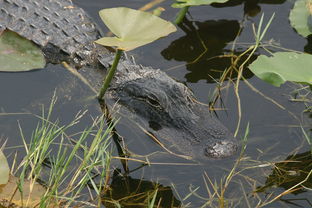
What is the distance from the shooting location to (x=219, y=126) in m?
4.16

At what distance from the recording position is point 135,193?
3904mm

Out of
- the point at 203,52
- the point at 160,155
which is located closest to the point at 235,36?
the point at 203,52

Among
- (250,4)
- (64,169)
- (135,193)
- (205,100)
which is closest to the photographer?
(64,169)

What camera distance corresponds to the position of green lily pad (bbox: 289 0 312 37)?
505 cm

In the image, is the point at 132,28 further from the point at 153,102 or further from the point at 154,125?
the point at 154,125

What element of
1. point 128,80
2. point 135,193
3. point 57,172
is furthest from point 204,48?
point 57,172

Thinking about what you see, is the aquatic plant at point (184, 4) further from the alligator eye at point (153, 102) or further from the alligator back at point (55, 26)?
the alligator eye at point (153, 102)

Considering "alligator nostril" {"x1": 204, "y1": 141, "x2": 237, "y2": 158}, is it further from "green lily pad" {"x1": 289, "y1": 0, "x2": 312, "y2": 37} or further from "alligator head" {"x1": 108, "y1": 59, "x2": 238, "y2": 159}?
"green lily pad" {"x1": 289, "y1": 0, "x2": 312, "y2": 37}

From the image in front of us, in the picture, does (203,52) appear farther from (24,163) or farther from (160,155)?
(24,163)

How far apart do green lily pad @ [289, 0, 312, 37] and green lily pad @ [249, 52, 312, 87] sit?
0.92m

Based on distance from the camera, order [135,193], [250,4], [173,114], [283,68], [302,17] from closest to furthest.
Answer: [135,193] → [283,68] → [173,114] → [302,17] → [250,4]

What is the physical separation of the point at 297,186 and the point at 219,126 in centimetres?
60

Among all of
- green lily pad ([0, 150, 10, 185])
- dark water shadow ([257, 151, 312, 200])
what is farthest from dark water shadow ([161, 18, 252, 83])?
green lily pad ([0, 150, 10, 185])

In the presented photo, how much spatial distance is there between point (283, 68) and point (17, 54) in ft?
6.22
